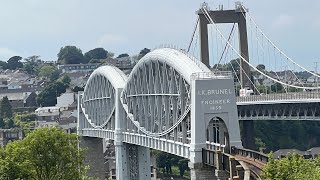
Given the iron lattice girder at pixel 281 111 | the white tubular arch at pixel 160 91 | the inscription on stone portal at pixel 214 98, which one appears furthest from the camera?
the iron lattice girder at pixel 281 111

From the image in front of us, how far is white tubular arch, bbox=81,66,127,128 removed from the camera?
89219 mm

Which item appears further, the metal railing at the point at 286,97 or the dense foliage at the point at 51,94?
the dense foliage at the point at 51,94

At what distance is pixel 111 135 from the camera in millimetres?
89312

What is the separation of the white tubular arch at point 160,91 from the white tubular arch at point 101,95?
839 cm

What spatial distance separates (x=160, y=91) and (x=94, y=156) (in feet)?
143

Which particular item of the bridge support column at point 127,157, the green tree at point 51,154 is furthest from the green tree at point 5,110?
the green tree at point 51,154

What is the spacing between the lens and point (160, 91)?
65438 mm

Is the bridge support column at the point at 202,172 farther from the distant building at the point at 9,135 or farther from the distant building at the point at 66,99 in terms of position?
the distant building at the point at 66,99

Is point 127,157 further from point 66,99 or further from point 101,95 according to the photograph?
point 66,99

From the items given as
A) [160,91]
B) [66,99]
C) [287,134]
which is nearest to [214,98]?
[160,91]

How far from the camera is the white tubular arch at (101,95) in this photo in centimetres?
8922

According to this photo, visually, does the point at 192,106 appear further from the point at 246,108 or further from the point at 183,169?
the point at 183,169

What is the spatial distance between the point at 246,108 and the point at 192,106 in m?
50.6

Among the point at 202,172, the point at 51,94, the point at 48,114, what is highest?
the point at 51,94
